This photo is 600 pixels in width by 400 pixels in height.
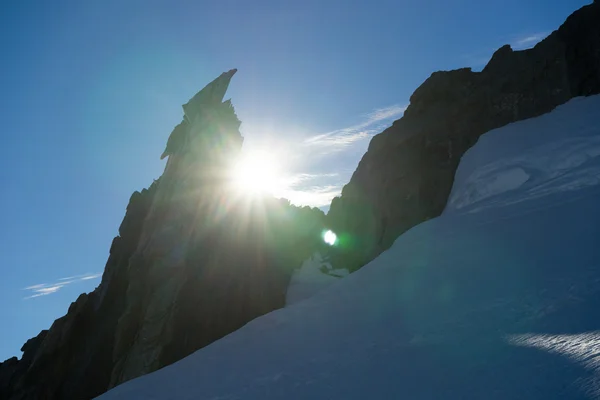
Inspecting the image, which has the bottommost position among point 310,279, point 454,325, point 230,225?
point 310,279

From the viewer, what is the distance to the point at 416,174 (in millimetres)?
29516

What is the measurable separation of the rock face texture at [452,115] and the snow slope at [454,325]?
432 inches

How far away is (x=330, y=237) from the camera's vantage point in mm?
42219

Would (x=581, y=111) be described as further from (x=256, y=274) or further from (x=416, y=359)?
(x=256, y=274)

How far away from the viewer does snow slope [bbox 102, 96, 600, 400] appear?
546 cm

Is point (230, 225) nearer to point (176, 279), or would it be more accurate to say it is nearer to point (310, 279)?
point (176, 279)

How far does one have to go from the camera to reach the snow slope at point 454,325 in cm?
546

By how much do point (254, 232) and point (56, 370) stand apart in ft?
71.4

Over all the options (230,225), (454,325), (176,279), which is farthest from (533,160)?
(176,279)

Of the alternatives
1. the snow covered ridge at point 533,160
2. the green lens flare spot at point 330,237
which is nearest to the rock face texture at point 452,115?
the snow covered ridge at point 533,160

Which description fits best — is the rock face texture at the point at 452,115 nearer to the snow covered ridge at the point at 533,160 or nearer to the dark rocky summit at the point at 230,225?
the dark rocky summit at the point at 230,225

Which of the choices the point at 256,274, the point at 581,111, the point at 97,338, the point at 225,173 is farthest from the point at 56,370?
the point at 581,111

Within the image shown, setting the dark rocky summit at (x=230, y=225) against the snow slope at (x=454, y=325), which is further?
the dark rocky summit at (x=230, y=225)

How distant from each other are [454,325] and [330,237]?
113 ft
